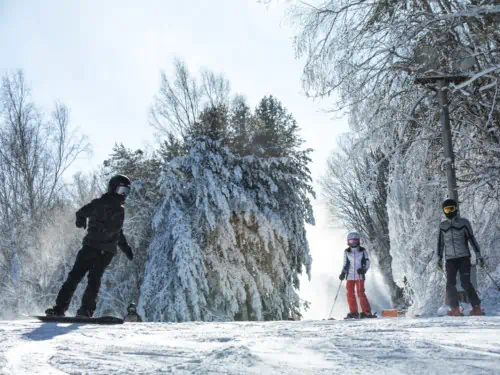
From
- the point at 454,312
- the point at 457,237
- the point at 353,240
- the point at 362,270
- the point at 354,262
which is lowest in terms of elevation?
the point at 454,312

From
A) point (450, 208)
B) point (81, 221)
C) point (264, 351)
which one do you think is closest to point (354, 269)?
point (450, 208)

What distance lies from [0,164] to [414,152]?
812 inches

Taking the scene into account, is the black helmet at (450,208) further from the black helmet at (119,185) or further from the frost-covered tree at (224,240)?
the frost-covered tree at (224,240)

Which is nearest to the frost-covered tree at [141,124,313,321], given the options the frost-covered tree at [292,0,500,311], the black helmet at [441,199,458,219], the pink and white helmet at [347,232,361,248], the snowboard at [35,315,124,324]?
the frost-covered tree at [292,0,500,311]

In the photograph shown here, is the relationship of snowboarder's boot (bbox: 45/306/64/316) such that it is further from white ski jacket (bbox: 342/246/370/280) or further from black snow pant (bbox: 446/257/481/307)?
black snow pant (bbox: 446/257/481/307)

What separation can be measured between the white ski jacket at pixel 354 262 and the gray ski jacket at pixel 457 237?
147cm

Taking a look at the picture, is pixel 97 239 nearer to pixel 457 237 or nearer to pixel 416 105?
pixel 457 237

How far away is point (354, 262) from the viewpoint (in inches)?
353

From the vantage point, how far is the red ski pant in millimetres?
8742

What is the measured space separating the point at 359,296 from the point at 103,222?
A: 14.6 ft

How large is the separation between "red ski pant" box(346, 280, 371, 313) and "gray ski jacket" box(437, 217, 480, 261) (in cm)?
162

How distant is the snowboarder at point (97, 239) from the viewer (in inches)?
252

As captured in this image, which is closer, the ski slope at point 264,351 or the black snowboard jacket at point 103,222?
the ski slope at point 264,351

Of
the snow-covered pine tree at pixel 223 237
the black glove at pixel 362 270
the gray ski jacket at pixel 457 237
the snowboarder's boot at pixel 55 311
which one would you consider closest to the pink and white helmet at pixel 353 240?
the black glove at pixel 362 270
